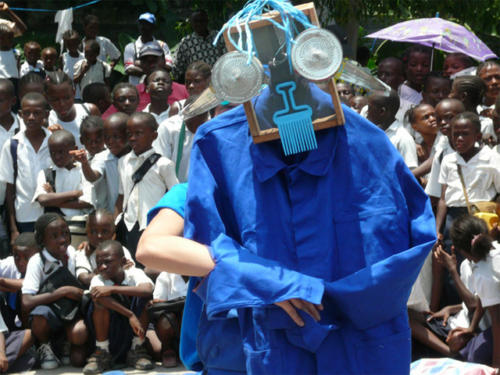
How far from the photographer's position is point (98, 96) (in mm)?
8461

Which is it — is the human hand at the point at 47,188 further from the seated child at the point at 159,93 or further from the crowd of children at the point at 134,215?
the seated child at the point at 159,93

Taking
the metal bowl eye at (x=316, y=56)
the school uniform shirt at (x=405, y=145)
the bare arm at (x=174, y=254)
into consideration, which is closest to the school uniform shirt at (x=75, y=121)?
the school uniform shirt at (x=405, y=145)

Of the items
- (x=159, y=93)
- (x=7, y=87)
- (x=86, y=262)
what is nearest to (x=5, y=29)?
(x=7, y=87)

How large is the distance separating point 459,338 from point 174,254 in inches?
130

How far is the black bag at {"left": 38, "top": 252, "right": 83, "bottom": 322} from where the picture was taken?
560 cm

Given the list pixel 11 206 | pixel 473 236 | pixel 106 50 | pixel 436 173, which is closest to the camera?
pixel 473 236

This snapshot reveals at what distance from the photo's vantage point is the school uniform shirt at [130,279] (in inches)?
220

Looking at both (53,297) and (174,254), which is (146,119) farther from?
(174,254)

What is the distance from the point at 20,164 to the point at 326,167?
4891 millimetres

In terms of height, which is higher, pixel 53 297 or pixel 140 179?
pixel 140 179

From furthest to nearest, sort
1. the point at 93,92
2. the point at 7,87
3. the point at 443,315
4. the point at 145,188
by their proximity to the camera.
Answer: the point at 93,92, the point at 7,87, the point at 145,188, the point at 443,315

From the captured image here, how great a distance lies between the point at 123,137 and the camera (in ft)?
21.3

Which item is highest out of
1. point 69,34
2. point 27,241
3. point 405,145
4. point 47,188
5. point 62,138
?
point 69,34

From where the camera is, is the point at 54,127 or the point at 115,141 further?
the point at 54,127
